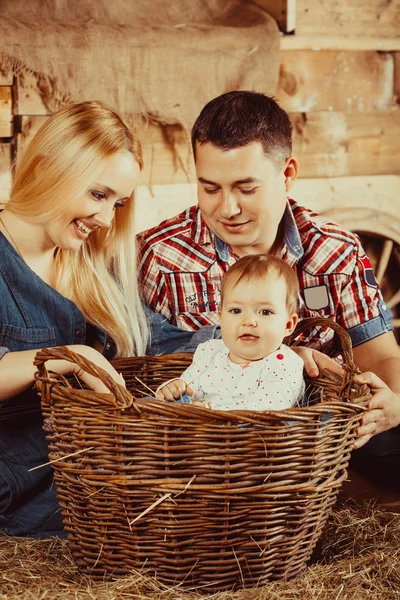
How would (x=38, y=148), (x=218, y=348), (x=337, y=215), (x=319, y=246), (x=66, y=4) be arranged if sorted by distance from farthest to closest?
1. (x=337, y=215)
2. (x=66, y=4)
3. (x=319, y=246)
4. (x=38, y=148)
5. (x=218, y=348)

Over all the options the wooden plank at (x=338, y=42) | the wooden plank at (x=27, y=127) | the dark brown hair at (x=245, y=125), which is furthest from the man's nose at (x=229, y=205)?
the wooden plank at (x=338, y=42)

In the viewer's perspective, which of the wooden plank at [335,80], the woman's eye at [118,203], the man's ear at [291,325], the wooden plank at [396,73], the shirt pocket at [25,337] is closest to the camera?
the man's ear at [291,325]

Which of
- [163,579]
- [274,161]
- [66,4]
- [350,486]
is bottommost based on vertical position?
[350,486]

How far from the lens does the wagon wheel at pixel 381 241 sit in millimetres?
3963

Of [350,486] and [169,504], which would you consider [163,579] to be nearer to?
[169,504]

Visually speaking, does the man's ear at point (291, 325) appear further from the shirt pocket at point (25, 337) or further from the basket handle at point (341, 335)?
the shirt pocket at point (25, 337)

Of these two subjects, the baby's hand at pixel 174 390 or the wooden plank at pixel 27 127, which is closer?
the baby's hand at pixel 174 390

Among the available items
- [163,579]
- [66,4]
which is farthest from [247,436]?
[66,4]

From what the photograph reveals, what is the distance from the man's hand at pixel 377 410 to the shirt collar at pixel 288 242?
28.8 inches

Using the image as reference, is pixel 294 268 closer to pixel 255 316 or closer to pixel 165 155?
pixel 255 316

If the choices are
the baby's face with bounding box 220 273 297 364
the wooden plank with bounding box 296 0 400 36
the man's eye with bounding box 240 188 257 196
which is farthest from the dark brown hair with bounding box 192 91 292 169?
the wooden plank with bounding box 296 0 400 36

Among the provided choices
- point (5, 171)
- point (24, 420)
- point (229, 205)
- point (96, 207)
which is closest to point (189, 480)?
point (24, 420)

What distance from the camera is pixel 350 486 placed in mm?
2951

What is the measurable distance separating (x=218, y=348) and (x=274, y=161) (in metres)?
0.79
